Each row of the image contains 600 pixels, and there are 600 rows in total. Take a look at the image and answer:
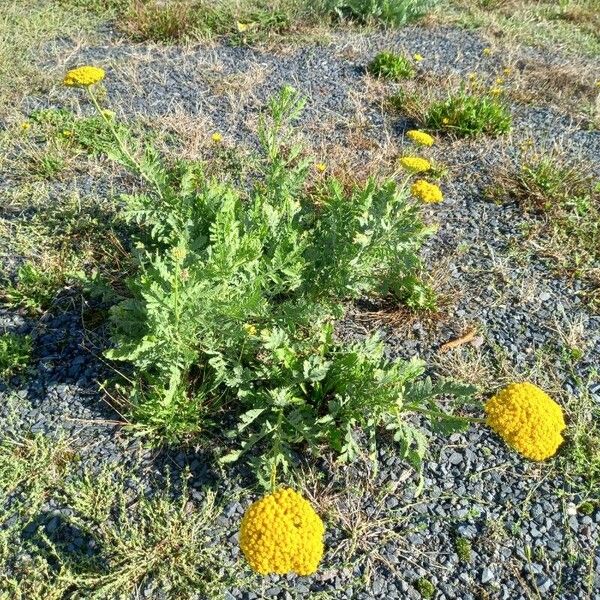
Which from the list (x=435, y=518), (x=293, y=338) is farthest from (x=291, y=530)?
(x=293, y=338)

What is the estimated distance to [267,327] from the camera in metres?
2.66

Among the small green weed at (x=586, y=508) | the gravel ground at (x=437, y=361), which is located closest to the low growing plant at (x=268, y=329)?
the gravel ground at (x=437, y=361)

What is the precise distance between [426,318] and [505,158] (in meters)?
1.92

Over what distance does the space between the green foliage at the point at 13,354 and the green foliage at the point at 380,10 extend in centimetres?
518

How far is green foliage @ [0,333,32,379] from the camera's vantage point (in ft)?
8.89

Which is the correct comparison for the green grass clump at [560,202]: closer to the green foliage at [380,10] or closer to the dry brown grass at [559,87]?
the dry brown grass at [559,87]

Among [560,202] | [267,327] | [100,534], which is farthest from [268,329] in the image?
[560,202]

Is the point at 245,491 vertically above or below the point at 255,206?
below

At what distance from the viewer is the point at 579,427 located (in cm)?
266

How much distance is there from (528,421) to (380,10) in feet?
19.0

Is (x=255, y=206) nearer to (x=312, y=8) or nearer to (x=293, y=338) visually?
(x=293, y=338)

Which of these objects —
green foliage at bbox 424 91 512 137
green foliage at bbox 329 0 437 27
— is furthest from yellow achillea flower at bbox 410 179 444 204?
green foliage at bbox 329 0 437 27

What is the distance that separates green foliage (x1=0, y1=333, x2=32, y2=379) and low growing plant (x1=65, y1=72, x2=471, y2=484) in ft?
1.55

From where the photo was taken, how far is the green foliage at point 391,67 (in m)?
5.32
